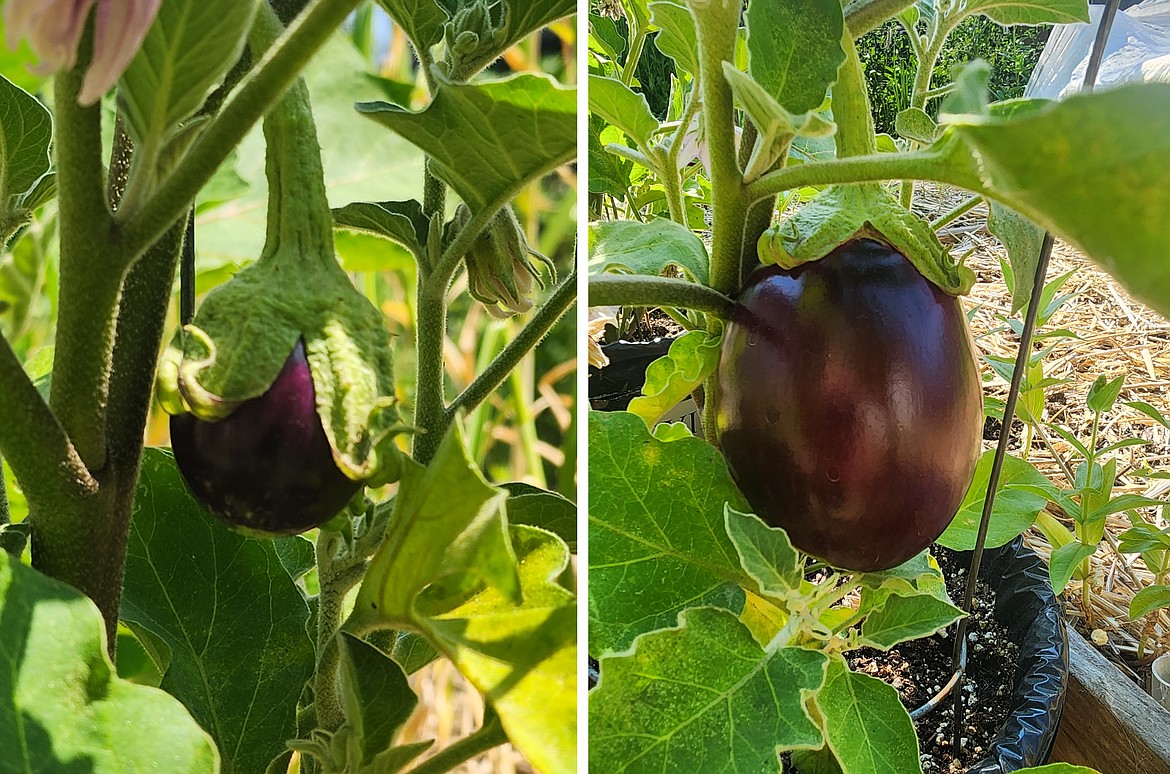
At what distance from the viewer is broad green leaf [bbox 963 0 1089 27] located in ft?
1.82

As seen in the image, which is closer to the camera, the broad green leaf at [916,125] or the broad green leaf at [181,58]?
the broad green leaf at [181,58]

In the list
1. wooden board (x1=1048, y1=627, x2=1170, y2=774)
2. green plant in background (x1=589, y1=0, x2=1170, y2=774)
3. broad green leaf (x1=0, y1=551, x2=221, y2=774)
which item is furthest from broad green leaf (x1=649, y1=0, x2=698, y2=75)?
wooden board (x1=1048, y1=627, x2=1170, y2=774)

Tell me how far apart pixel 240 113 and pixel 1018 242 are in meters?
0.31

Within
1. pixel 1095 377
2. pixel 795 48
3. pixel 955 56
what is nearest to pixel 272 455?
pixel 795 48

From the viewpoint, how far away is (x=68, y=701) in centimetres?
27

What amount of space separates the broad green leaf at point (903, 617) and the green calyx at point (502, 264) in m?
0.21

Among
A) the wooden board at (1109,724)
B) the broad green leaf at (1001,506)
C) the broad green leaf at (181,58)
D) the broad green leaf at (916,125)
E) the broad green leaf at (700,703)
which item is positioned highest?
the broad green leaf at (181,58)

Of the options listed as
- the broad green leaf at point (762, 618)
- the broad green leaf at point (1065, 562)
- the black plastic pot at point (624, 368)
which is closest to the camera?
the broad green leaf at point (762, 618)

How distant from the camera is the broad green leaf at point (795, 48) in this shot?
36cm

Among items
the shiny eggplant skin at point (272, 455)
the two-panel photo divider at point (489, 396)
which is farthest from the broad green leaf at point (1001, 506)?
the shiny eggplant skin at point (272, 455)

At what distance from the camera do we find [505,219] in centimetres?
40

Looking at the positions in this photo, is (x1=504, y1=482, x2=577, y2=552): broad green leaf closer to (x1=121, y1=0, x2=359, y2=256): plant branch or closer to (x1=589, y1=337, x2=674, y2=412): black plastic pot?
(x1=121, y1=0, x2=359, y2=256): plant branch

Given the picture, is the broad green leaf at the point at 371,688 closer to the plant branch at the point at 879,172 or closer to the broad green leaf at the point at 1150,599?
the plant branch at the point at 879,172

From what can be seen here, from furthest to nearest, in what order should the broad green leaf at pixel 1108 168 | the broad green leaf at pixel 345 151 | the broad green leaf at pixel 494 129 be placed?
the broad green leaf at pixel 345 151
the broad green leaf at pixel 494 129
the broad green leaf at pixel 1108 168
